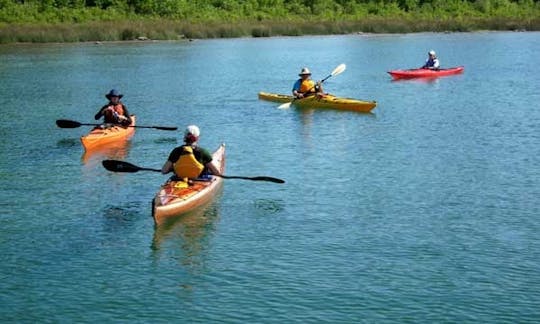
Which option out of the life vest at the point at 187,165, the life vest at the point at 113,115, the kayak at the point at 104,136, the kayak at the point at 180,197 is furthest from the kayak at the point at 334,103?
the life vest at the point at 187,165

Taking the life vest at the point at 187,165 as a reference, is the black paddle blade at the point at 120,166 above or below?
below

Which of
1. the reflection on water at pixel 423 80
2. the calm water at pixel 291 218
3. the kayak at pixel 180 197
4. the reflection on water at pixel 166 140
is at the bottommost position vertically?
the reflection on water at pixel 423 80

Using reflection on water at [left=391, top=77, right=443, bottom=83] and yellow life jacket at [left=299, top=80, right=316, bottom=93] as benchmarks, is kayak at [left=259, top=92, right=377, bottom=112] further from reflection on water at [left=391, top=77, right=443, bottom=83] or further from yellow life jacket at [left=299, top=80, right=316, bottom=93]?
reflection on water at [left=391, top=77, right=443, bottom=83]

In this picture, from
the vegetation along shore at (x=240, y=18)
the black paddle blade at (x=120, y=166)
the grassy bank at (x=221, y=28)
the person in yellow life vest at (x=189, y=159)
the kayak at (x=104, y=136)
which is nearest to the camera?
the person in yellow life vest at (x=189, y=159)

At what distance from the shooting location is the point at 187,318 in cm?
1103

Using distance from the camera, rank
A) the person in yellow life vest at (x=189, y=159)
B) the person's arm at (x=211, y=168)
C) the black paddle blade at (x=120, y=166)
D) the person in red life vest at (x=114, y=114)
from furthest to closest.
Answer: the person in red life vest at (x=114, y=114) < the black paddle blade at (x=120, y=166) < the person's arm at (x=211, y=168) < the person in yellow life vest at (x=189, y=159)

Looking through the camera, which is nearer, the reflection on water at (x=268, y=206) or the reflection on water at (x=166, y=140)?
the reflection on water at (x=268, y=206)

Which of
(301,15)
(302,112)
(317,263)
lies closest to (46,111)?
(302,112)

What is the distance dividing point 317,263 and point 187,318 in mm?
2470

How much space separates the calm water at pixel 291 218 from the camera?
37.6 feet

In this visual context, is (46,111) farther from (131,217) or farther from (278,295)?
(278,295)

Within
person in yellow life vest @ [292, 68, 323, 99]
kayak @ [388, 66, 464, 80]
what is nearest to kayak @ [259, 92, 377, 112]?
person in yellow life vest @ [292, 68, 323, 99]

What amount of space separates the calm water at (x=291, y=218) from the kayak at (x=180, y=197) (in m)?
0.24

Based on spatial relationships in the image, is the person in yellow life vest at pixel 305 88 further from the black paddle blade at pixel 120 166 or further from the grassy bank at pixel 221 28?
the grassy bank at pixel 221 28
